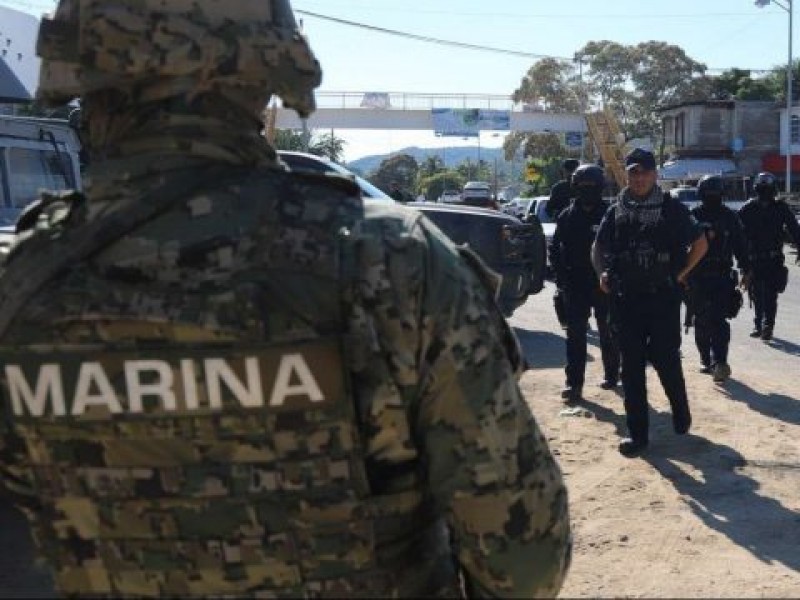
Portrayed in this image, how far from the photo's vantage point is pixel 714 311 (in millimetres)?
7102

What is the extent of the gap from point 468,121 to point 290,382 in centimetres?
4726

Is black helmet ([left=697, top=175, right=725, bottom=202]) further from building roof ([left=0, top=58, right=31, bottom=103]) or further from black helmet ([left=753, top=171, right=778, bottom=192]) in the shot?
building roof ([left=0, top=58, right=31, bottom=103])

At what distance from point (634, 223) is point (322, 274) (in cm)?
406

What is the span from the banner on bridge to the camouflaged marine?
45.2 meters

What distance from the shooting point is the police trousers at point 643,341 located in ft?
16.6

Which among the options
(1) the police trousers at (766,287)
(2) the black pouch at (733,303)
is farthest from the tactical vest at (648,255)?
(1) the police trousers at (766,287)

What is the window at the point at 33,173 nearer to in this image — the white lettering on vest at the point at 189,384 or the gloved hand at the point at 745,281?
the white lettering on vest at the point at 189,384

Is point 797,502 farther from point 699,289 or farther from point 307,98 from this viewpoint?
point 307,98

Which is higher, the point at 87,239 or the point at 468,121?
the point at 468,121

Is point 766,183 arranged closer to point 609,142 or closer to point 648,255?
point 648,255

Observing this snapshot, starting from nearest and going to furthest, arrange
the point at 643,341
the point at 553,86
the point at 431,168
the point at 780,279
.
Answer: the point at 643,341 < the point at 780,279 < the point at 553,86 < the point at 431,168

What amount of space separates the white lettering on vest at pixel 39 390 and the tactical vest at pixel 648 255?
4.09 metres

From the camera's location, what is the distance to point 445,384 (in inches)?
53.7

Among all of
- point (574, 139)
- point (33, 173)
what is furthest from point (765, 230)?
point (574, 139)
